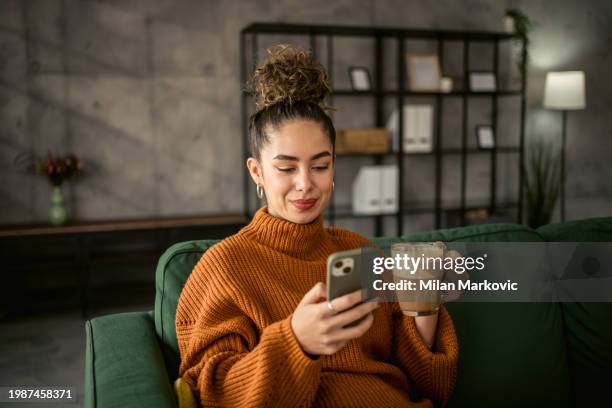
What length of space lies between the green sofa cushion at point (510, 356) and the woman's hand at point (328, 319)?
678mm

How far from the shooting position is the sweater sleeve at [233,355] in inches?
43.8

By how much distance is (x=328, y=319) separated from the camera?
1008 millimetres

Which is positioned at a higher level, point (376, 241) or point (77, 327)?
point (376, 241)

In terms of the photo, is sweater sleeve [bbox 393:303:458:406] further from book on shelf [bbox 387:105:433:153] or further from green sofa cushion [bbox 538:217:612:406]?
book on shelf [bbox 387:105:433:153]

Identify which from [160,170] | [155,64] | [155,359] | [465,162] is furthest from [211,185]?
[155,359]

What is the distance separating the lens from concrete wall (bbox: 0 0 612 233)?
4137mm

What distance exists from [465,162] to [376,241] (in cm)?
343

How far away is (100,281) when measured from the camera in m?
4.38

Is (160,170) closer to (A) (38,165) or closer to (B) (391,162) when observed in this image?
(A) (38,165)

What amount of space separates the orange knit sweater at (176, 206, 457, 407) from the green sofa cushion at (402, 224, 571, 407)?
0.18 meters

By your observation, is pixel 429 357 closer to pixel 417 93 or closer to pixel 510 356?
pixel 510 356

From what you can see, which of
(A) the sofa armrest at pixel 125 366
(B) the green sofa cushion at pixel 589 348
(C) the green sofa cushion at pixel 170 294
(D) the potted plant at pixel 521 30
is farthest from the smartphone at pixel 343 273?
(D) the potted plant at pixel 521 30

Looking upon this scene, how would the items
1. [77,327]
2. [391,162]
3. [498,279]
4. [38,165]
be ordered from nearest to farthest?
[498,279] < [77,327] < [38,165] < [391,162]

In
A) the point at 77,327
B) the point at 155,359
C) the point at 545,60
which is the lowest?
the point at 77,327
